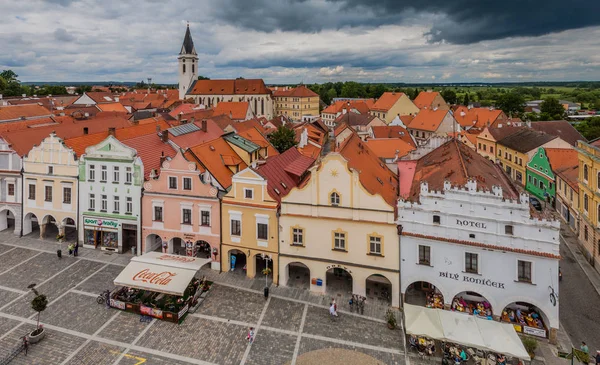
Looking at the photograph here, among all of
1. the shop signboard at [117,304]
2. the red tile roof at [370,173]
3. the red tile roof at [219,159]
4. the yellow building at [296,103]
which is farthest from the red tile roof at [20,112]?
the yellow building at [296,103]

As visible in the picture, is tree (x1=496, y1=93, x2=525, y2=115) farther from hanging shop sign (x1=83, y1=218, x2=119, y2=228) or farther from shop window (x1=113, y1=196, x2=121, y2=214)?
hanging shop sign (x1=83, y1=218, x2=119, y2=228)

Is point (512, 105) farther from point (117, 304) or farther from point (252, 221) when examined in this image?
point (117, 304)

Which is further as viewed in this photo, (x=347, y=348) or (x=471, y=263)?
(x=471, y=263)

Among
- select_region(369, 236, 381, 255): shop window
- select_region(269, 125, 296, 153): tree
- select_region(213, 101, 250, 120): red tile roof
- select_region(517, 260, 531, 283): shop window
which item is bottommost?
select_region(517, 260, 531, 283): shop window

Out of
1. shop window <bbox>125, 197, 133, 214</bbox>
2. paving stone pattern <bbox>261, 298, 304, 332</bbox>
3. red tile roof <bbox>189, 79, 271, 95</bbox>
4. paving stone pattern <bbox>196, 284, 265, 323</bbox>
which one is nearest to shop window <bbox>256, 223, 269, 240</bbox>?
paving stone pattern <bbox>196, 284, 265, 323</bbox>

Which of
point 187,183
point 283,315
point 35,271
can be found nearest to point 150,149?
point 187,183

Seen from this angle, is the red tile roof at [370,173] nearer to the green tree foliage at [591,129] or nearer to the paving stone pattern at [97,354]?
the paving stone pattern at [97,354]
